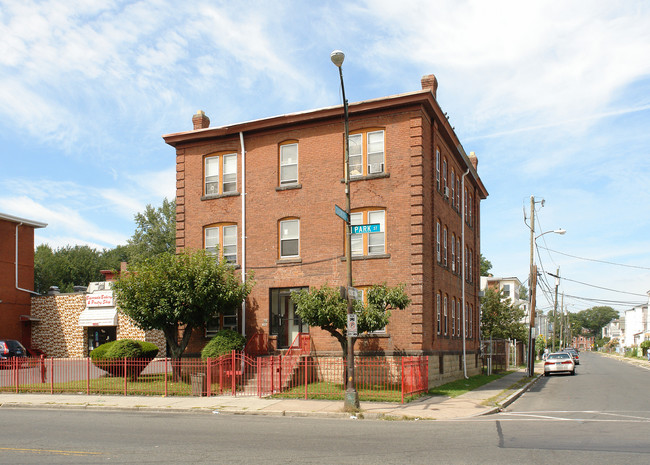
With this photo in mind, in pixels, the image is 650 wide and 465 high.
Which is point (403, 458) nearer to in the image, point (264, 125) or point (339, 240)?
point (339, 240)

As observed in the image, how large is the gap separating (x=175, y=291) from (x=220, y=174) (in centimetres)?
651

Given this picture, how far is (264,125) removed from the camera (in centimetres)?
2689

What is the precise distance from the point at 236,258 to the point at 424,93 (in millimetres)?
10327

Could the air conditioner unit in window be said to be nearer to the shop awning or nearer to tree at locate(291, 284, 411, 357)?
tree at locate(291, 284, 411, 357)

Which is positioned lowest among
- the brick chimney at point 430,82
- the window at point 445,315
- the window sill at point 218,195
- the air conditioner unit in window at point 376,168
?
the window at point 445,315

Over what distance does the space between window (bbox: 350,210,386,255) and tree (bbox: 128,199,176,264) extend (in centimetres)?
4720

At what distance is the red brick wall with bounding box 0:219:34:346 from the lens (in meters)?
44.6

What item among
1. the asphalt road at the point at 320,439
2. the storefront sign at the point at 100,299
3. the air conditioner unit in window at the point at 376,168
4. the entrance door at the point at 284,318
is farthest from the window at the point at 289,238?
the storefront sign at the point at 100,299

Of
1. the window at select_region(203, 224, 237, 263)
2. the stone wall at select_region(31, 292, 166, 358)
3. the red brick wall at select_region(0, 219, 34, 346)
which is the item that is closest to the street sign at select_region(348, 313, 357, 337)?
the window at select_region(203, 224, 237, 263)

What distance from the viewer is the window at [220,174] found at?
27891 millimetres

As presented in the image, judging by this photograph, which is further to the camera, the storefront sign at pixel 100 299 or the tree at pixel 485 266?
the tree at pixel 485 266

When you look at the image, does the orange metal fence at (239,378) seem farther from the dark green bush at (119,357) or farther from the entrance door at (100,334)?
the entrance door at (100,334)

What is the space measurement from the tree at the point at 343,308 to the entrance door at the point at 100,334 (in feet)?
85.9

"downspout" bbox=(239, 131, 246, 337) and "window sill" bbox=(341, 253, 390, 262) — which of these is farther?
"downspout" bbox=(239, 131, 246, 337)
